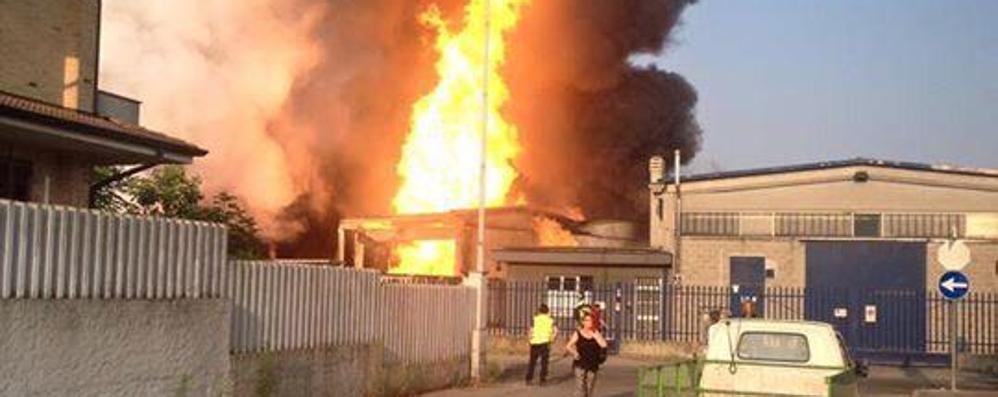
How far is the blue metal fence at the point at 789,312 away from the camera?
32.4 m

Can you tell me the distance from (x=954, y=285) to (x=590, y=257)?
1587 centimetres

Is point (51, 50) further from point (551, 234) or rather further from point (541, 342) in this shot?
point (551, 234)

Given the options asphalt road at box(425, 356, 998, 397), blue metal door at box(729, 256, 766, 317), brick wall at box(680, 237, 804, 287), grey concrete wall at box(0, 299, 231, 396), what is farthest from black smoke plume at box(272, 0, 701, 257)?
grey concrete wall at box(0, 299, 231, 396)

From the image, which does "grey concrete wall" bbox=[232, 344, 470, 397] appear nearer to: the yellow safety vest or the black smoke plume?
the yellow safety vest

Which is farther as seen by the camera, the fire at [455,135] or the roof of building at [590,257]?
the fire at [455,135]

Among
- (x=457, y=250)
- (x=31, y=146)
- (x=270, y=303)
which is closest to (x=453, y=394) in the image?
(x=270, y=303)

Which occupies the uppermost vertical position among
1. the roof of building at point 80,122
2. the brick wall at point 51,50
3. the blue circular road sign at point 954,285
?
the brick wall at point 51,50

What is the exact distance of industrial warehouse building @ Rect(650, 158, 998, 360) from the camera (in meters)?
37.2

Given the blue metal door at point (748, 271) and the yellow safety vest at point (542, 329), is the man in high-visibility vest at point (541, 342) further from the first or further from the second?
the blue metal door at point (748, 271)

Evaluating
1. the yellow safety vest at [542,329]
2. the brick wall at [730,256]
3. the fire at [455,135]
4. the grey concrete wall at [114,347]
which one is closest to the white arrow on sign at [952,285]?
the yellow safety vest at [542,329]

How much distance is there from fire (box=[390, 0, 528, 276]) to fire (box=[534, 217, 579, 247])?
2457 millimetres

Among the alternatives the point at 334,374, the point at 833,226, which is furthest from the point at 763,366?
the point at 833,226

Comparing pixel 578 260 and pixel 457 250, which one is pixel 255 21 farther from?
pixel 578 260

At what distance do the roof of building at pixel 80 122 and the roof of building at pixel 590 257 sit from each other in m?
19.9
